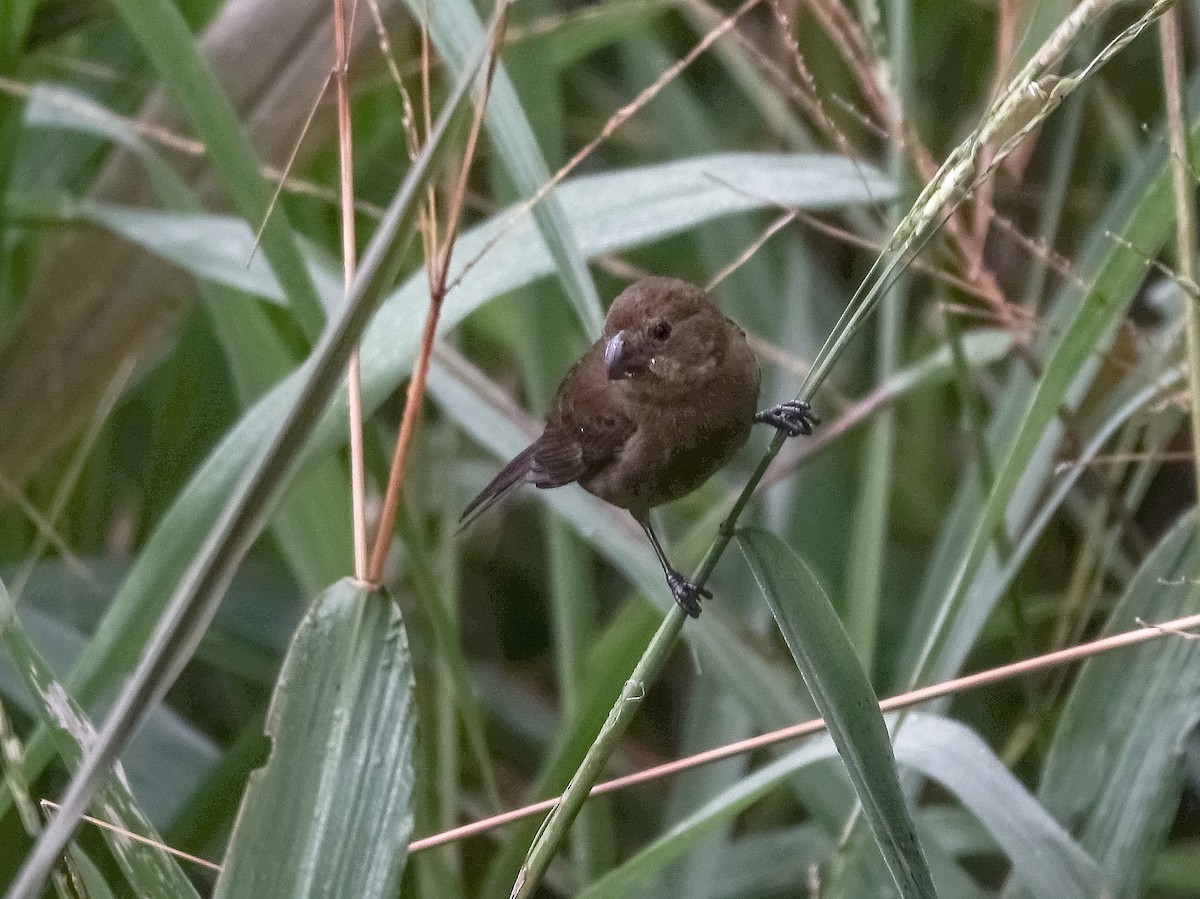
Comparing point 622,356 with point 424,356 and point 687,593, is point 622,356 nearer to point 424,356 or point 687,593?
point 687,593

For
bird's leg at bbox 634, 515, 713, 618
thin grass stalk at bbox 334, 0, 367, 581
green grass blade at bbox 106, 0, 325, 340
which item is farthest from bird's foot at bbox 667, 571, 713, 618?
green grass blade at bbox 106, 0, 325, 340

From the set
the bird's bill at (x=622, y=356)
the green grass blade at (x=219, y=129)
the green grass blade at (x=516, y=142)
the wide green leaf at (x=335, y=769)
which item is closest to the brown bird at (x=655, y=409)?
the bird's bill at (x=622, y=356)

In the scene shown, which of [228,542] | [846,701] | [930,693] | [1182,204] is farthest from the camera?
[1182,204]

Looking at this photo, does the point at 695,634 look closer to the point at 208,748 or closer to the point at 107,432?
the point at 208,748

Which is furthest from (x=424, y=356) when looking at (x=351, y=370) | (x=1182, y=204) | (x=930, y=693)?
(x=1182, y=204)

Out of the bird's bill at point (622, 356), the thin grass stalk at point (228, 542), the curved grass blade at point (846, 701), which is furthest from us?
the bird's bill at point (622, 356)

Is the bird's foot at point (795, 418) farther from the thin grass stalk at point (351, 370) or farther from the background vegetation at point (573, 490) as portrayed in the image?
the thin grass stalk at point (351, 370)

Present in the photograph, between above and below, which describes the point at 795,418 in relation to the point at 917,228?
below
